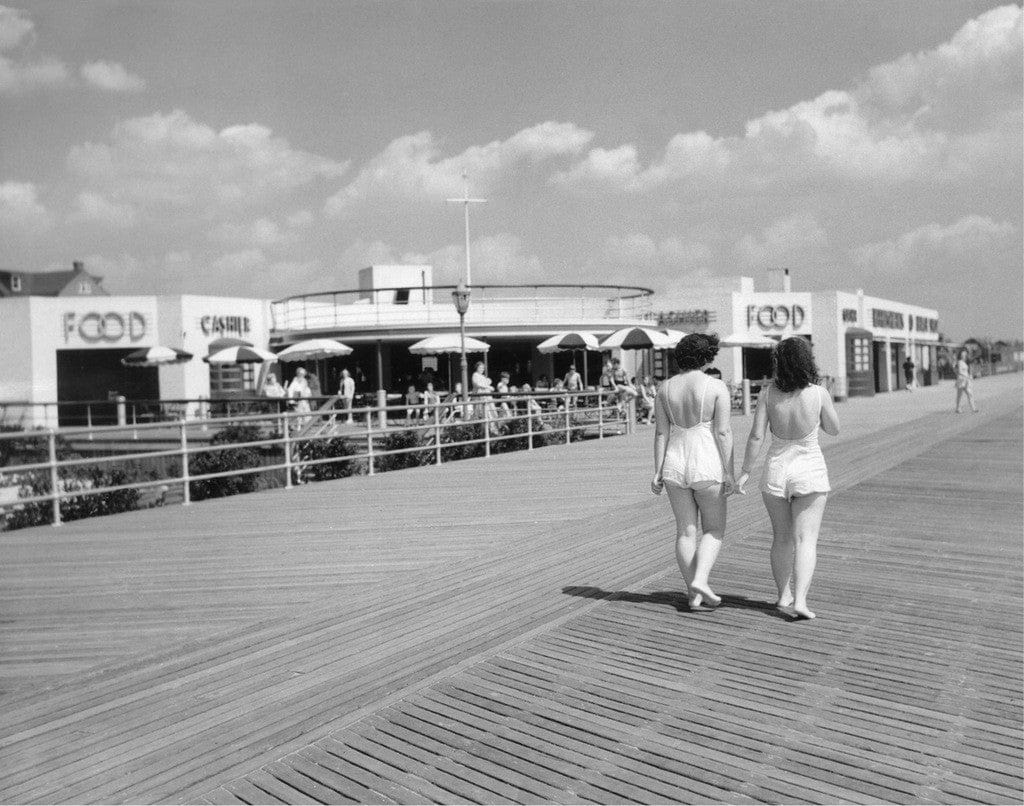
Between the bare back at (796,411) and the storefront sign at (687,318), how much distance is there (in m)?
39.1

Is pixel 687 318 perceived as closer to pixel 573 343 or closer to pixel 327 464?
pixel 573 343

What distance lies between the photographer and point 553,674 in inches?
182

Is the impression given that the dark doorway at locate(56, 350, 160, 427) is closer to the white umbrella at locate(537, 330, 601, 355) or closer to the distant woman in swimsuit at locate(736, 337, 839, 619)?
the white umbrella at locate(537, 330, 601, 355)

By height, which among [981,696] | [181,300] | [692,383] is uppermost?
[181,300]

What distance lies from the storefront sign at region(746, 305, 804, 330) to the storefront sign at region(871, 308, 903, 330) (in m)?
6.20

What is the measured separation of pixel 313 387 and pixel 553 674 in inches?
854

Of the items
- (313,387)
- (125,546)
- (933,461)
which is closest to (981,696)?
(125,546)

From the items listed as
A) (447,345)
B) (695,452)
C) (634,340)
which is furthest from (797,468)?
(634,340)

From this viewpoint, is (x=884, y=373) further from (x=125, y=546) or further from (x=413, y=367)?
(x=125, y=546)

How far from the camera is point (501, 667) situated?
4.73 metres

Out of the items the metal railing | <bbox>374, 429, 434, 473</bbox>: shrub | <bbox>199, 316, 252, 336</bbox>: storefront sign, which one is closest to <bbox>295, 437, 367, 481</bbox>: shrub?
the metal railing

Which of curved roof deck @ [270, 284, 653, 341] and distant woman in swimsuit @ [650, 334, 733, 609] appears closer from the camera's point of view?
distant woman in swimsuit @ [650, 334, 733, 609]

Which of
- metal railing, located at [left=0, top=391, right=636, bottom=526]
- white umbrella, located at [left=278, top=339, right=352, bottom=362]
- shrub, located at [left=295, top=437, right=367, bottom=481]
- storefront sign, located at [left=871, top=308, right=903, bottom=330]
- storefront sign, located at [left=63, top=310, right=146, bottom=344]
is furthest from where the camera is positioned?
storefront sign, located at [left=871, top=308, right=903, bottom=330]

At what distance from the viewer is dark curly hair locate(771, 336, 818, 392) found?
5.18 metres
